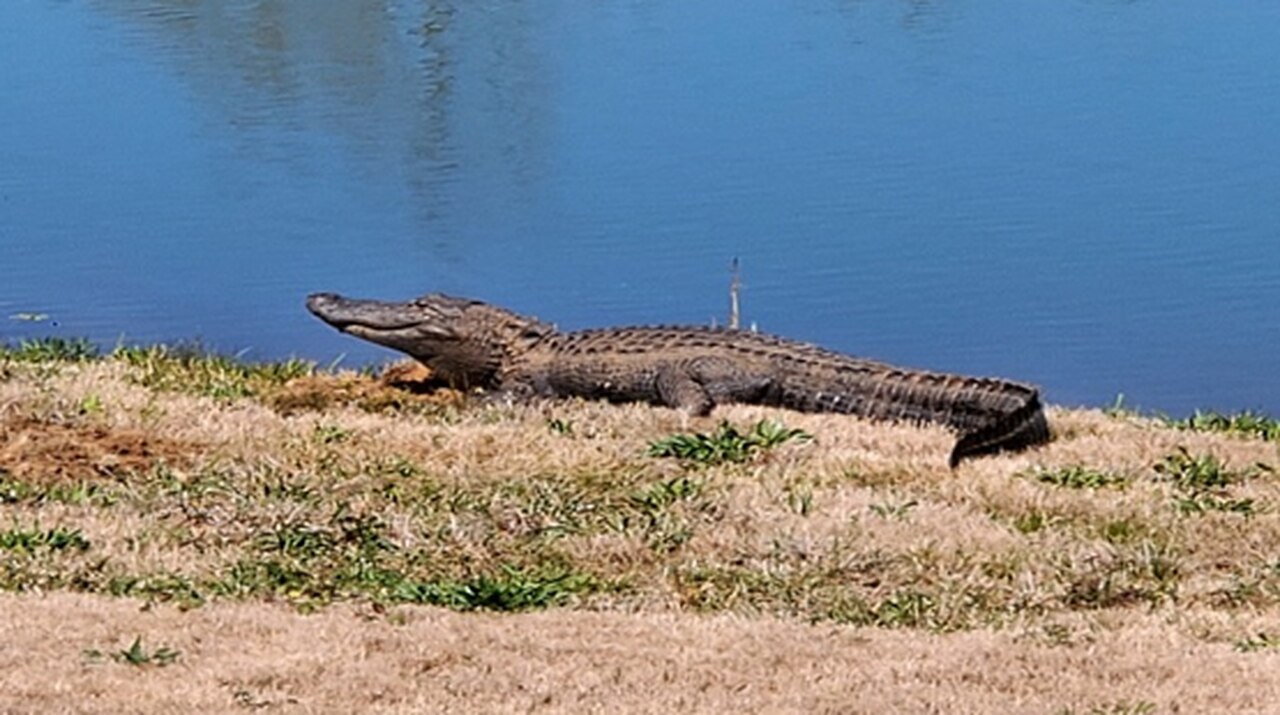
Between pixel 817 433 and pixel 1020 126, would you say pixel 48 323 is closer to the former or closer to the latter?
pixel 817 433

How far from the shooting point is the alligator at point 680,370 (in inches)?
450

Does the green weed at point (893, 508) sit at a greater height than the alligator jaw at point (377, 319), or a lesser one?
greater

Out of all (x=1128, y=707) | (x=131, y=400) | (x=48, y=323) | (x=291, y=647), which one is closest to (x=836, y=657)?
(x=1128, y=707)

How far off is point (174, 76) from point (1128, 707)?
19628 millimetres

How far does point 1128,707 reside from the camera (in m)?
6.66

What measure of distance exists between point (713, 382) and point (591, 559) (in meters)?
3.35

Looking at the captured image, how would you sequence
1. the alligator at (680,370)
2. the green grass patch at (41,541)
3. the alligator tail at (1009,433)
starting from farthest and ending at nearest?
the alligator at (680,370), the alligator tail at (1009,433), the green grass patch at (41,541)

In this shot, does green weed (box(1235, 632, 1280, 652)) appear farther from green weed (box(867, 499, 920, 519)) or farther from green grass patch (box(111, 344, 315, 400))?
green grass patch (box(111, 344, 315, 400))

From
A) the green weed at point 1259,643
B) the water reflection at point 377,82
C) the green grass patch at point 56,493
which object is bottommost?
the water reflection at point 377,82

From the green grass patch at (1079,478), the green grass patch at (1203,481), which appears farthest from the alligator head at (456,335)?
the green grass patch at (1203,481)

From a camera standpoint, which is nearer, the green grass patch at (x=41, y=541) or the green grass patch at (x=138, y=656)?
the green grass patch at (x=138, y=656)

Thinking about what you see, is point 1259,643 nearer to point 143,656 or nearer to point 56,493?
point 143,656

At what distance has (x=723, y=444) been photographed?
406 inches

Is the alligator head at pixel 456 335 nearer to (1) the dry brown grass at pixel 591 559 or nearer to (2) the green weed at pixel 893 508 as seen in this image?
(1) the dry brown grass at pixel 591 559
